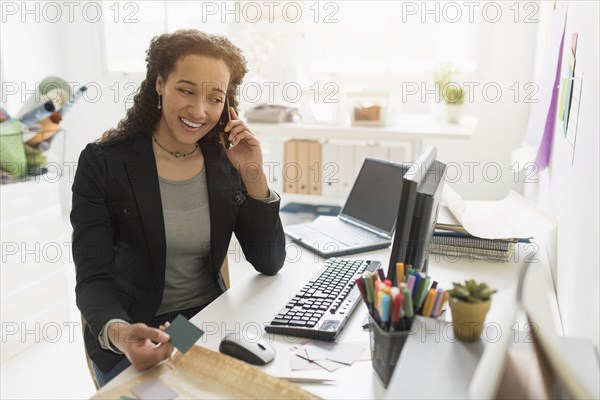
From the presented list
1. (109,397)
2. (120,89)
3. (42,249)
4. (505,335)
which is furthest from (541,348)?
(120,89)

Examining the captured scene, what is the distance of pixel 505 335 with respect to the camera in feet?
2.41

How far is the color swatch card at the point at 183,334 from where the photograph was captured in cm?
98

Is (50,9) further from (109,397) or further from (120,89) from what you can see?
(109,397)

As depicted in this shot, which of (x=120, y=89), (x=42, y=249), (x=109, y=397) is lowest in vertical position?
(x=42, y=249)

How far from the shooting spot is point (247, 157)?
152 centimetres

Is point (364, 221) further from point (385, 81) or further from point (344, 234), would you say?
point (385, 81)

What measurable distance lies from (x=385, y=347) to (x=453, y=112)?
2442 mm

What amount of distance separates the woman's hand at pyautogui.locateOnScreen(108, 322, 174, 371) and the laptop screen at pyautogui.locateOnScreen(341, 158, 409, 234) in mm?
893

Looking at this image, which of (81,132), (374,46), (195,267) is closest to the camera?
(195,267)

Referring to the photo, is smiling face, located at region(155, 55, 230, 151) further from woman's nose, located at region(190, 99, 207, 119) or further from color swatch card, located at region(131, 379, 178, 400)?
color swatch card, located at region(131, 379, 178, 400)

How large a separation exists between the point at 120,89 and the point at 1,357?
2.70 metres

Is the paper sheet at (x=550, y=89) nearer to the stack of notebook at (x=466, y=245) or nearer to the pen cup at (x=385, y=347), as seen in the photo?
the stack of notebook at (x=466, y=245)

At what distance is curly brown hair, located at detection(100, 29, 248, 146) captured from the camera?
1.41 metres

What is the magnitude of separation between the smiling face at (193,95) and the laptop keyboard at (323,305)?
0.49 m
